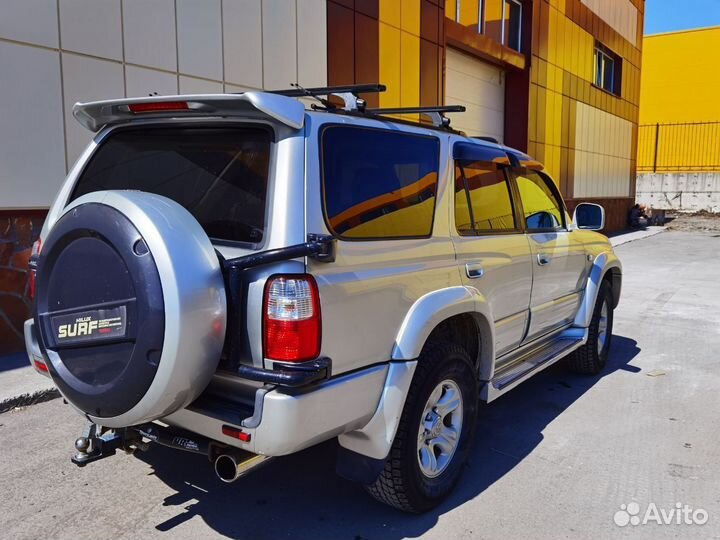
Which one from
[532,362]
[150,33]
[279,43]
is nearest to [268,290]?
[532,362]

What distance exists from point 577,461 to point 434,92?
10315 millimetres

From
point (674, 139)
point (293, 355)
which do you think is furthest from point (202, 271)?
point (674, 139)

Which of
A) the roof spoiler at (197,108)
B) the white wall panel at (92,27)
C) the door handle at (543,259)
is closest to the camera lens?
the roof spoiler at (197,108)

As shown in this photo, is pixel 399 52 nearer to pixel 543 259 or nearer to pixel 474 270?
pixel 543 259

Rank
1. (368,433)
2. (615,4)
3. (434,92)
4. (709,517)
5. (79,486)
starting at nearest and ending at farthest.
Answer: (368,433), (709,517), (79,486), (434,92), (615,4)

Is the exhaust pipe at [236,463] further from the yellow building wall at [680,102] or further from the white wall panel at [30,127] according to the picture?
the yellow building wall at [680,102]

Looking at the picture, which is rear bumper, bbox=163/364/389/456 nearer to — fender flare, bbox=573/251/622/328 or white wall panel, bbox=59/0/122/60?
fender flare, bbox=573/251/622/328

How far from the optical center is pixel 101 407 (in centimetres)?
263

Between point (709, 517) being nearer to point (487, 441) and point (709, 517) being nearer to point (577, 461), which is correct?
point (577, 461)

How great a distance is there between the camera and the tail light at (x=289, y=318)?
8.30 ft

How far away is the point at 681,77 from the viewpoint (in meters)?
35.9

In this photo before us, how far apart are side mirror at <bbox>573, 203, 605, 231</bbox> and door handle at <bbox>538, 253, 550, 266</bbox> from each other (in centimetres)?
Answer: 102

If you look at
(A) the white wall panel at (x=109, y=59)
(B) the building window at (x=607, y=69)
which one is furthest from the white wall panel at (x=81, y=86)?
(B) the building window at (x=607, y=69)

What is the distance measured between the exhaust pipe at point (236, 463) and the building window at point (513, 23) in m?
16.2
